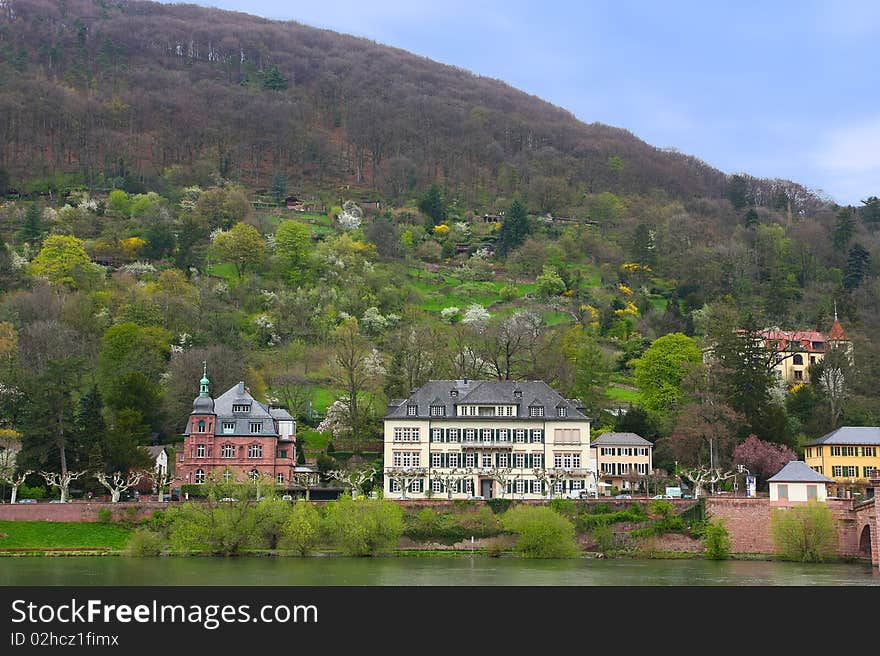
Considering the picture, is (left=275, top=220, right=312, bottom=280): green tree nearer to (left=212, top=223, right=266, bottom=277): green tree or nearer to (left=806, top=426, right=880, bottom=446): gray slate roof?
(left=212, top=223, right=266, bottom=277): green tree

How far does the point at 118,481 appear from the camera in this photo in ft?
264

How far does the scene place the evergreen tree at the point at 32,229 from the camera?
140 metres

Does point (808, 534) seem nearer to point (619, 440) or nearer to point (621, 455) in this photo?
point (621, 455)

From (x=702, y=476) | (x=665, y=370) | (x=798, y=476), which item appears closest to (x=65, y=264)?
(x=665, y=370)

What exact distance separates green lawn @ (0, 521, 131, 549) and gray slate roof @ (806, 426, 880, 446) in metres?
49.3

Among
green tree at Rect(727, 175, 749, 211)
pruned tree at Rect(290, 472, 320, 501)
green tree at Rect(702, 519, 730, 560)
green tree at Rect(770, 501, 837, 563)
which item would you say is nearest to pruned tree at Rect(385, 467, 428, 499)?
pruned tree at Rect(290, 472, 320, 501)

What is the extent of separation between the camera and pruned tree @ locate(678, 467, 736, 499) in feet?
262

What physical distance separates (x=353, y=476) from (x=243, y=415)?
9148mm

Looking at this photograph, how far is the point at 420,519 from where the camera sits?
256 feet

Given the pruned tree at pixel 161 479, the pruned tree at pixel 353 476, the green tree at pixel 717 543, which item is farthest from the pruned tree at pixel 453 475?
the green tree at pixel 717 543

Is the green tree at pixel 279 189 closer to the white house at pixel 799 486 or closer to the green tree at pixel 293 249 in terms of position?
the green tree at pixel 293 249
